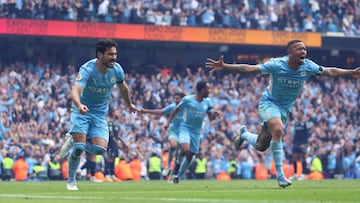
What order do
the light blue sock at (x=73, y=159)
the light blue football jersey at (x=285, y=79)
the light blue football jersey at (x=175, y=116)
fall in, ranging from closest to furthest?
the light blue sock at (x=73, y=159) → the light blue football jersey at (x=285, y=79) → the light blue football jersey at (x=175, y=116)

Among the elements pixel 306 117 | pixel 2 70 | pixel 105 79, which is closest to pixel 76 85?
pixel 105 79

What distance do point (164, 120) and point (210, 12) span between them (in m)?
6.08

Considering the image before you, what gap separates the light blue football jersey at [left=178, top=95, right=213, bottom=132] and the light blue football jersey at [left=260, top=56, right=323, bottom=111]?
561 centimetres

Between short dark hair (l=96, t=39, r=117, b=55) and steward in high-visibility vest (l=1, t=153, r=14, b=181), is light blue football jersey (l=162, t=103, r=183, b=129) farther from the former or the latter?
short dark hair (l=96, t=39, r=117, b=55)

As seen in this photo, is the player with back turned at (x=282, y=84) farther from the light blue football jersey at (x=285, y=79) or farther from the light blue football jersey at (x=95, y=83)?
the light blue football jersey at (x=95, y=83)

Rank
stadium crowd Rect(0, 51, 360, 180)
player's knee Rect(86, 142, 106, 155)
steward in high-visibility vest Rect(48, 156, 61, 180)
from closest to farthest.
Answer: player's knee Rect(86, 142, 106, 155) < steward in high-visibility vest Rect(48, 156, 61, 180) < stadium crowd Rect(0, 51, 360, 180)

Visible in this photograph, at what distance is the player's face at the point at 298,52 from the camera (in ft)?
57.3

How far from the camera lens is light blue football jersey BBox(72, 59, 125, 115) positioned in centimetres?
1645

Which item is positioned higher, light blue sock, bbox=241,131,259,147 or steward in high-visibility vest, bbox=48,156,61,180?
light blue sock, bbox=241,131,259,147

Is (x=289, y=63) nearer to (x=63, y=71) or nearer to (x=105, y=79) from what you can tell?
(x=105, y=79)

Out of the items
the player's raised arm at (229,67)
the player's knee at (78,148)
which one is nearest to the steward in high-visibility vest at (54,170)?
the player's knee at (78,148)

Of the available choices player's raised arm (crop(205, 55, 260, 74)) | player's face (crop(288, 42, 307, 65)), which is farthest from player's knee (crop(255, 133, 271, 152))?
player's raised arm (crop(205, 55, 260, 74))

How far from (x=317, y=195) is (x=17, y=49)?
27.7 m

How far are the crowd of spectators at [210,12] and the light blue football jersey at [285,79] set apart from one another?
21135mm
